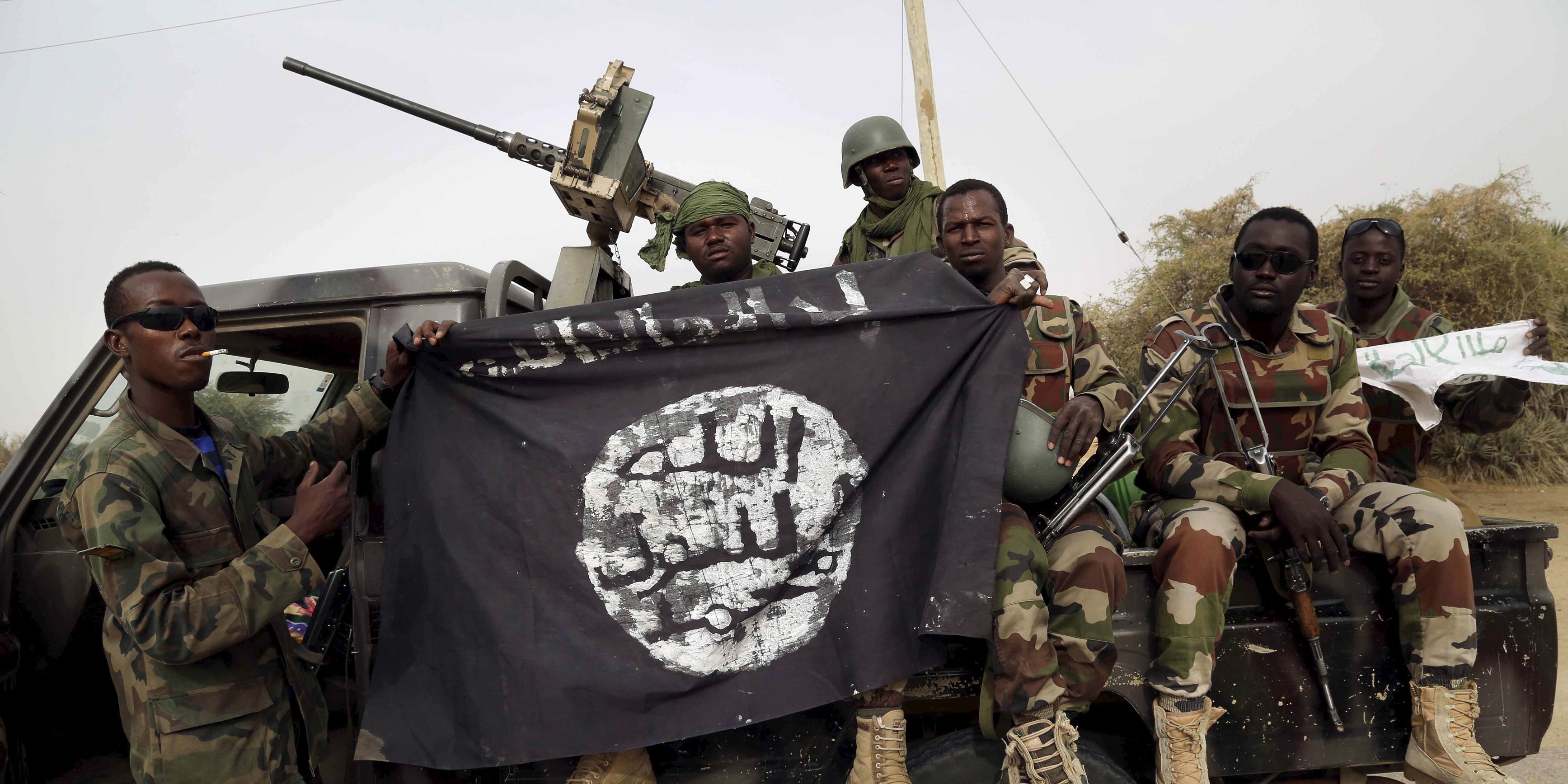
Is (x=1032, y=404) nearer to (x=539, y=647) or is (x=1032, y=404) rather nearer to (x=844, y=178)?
(x=539, y=647)

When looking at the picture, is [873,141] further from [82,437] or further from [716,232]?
[82,437]

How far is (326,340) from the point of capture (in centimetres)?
310

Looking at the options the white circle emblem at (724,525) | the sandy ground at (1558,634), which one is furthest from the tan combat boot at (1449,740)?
the white circle emblem at (724,525)

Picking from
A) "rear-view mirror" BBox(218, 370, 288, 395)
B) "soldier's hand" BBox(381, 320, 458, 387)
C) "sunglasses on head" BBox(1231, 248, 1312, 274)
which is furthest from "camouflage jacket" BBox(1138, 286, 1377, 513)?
"rear-view mirror" BBox(218, 370, 288, 395)

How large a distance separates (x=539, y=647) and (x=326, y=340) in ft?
4.72

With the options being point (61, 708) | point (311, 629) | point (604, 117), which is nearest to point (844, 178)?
point (604, 117)

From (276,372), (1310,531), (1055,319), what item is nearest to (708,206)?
(1055,319)

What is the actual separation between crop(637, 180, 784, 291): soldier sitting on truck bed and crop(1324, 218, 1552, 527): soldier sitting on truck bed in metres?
2.54

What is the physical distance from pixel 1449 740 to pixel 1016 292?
1.56 m

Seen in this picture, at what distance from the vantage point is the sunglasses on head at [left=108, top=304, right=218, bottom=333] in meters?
2.34

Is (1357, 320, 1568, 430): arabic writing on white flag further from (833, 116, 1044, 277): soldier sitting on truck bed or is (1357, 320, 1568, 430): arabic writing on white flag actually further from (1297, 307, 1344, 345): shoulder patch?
(833, 116, 1044, 277): soldier sitting on truck bed

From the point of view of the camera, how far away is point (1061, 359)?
109 inches

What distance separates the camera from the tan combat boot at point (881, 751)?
7.29 ft

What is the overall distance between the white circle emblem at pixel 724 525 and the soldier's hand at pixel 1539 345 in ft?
8.51
